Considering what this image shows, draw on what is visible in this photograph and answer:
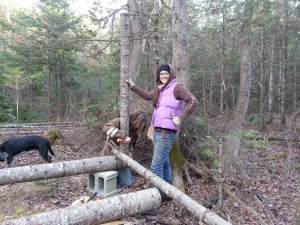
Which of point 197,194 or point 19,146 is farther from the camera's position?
point 19,146

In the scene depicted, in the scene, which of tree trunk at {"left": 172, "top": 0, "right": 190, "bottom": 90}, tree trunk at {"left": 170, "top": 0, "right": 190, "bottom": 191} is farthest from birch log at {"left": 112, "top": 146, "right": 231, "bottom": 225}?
tree trunk at {"left": 172, "top": 0, "right": 190, "bottom": 90}

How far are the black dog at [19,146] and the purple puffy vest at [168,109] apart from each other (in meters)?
Answer: 4.15

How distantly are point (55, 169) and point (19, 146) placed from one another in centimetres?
292

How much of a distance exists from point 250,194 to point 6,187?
5.21 metres

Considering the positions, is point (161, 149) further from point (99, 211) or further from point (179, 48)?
point (179, 48)

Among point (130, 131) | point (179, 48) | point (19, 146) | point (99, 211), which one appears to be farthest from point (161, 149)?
point (19, 146)

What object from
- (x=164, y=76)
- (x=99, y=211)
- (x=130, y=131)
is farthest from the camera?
(x=130, y=131)

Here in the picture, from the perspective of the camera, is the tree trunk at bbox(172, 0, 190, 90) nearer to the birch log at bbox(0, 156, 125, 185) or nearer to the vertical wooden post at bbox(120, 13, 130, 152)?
the vertical wooden post at bbox(120, 13, 130, 152)

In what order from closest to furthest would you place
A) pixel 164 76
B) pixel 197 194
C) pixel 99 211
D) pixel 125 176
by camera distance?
pixel 99 211, pixel 164 76, pixel 197 194, pixel 125 176

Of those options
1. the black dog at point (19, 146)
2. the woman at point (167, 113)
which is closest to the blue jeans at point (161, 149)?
the woman at point (167, 113)

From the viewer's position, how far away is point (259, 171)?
7.43m

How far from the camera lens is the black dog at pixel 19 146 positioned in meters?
6.20

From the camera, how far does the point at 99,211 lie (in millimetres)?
2920

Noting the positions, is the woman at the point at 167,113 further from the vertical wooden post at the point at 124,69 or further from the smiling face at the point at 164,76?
the vertical wooden post at the point at 124,69
